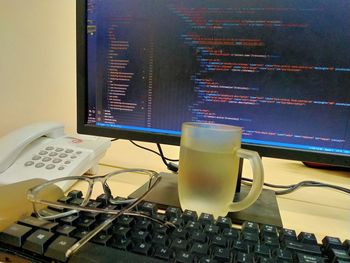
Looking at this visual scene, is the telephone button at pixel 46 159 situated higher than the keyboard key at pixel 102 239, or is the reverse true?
the telephone button at pixel 46 159

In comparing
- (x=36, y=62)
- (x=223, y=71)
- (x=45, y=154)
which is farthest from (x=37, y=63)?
(x=223, y=71)

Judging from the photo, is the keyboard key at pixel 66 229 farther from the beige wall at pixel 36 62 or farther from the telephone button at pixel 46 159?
the beige wall at pixel 36 62

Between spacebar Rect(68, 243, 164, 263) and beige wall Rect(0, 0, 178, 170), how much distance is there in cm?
56

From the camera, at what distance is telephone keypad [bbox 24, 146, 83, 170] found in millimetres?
527

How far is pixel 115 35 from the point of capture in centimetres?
51

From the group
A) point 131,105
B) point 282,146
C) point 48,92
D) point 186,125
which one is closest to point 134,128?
point 131,105

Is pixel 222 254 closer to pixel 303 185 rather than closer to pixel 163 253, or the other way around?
pixel 163 253

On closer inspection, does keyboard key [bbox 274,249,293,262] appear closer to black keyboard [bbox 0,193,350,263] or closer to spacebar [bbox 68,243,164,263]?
black keyboard [bbox 0,193,350,263]

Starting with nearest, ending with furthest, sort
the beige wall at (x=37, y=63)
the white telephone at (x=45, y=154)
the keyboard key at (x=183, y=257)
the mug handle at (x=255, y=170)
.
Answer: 1. the keyboard key at (x=183, y=257)
2. the mug handle at (x=255, y=170)
3. the white telephone at (x=45, y=154)
4. the beige wall at (x=37, y=63)

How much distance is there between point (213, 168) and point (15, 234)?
25cm

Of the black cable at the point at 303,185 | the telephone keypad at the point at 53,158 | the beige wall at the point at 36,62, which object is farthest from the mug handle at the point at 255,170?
the beige wall at the point at 36,62

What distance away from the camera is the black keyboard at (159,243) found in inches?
10.9

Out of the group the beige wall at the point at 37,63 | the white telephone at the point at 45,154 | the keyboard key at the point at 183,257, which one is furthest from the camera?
the beige wall at the point at 37,63

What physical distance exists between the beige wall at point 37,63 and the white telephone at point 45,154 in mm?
225
